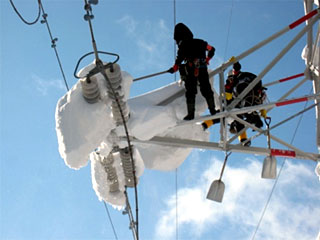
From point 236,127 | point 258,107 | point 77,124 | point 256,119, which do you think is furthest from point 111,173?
point 258,107

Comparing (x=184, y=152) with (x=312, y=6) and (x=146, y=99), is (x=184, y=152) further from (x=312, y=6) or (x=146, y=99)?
(x=312, y=6)

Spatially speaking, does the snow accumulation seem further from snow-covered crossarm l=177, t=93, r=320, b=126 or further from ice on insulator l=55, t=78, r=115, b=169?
snow-covered crossarm l=177, t=93, r=320, b=126

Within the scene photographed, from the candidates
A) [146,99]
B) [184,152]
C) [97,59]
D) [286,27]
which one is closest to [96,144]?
[146,99]

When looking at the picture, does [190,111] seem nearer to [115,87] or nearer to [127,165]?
[127,165]

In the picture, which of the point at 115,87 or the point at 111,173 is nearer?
the point at 115,87

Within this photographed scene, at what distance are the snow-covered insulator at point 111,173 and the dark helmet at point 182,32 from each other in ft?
7.82

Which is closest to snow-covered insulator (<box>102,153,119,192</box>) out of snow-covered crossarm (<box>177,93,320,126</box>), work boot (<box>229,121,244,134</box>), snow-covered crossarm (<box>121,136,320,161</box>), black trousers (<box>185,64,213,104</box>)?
snow-covered crossarm (<box>121,136,320,161</box>)

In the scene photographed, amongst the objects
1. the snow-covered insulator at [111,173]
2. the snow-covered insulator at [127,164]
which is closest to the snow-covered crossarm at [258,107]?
the snow-covered insulator at [127,164]

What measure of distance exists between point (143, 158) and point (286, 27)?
139 inches

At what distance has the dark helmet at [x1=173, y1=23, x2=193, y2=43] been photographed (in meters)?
8.27

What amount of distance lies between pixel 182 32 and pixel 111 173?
2.80 metres

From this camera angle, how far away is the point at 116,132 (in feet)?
27.3

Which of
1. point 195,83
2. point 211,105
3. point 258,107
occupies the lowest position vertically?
point 211,105

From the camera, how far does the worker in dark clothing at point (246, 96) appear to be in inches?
362
